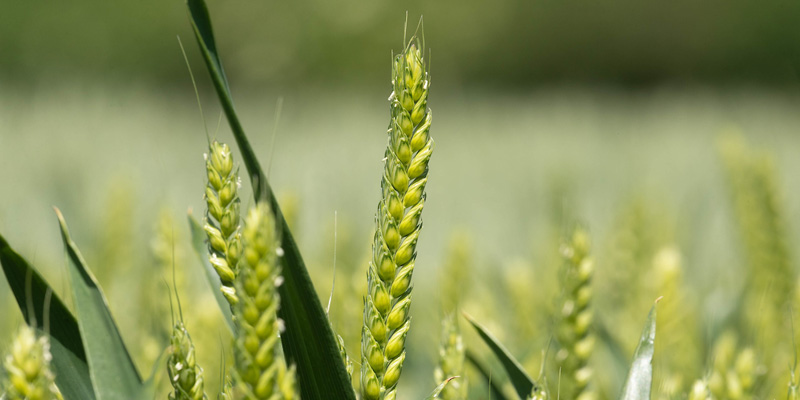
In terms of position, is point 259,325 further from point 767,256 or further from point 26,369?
point 767,256

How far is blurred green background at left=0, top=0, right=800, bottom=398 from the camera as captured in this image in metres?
1.18

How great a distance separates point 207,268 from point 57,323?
0.09 metres

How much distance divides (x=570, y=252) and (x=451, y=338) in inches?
4.1

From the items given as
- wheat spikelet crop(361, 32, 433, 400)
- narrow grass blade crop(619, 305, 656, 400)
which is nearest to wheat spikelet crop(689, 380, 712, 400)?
narrow grass blade crop(619, 305, 656, 400)

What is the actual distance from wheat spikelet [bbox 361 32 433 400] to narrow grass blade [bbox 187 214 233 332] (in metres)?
0.10

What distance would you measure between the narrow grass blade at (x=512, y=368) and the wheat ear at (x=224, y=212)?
6.4 inches

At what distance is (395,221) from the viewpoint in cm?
34

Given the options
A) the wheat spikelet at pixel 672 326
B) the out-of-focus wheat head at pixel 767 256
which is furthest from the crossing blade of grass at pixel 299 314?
the out-of-focus wheat head at pixel 767 256

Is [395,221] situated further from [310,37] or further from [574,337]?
[310,37]

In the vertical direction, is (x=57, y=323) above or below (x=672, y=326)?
above

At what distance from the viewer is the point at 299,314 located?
1.14ft

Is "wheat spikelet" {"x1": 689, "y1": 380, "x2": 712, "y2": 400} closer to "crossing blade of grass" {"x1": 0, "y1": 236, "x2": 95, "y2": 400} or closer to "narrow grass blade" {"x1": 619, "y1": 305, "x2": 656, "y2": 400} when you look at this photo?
"narrow grass blade" {"x1": 619, "y1": 305, "x2": 656, "y2": 400}

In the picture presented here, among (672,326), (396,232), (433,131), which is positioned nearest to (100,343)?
(396,232)

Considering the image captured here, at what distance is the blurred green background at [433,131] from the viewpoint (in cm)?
118
